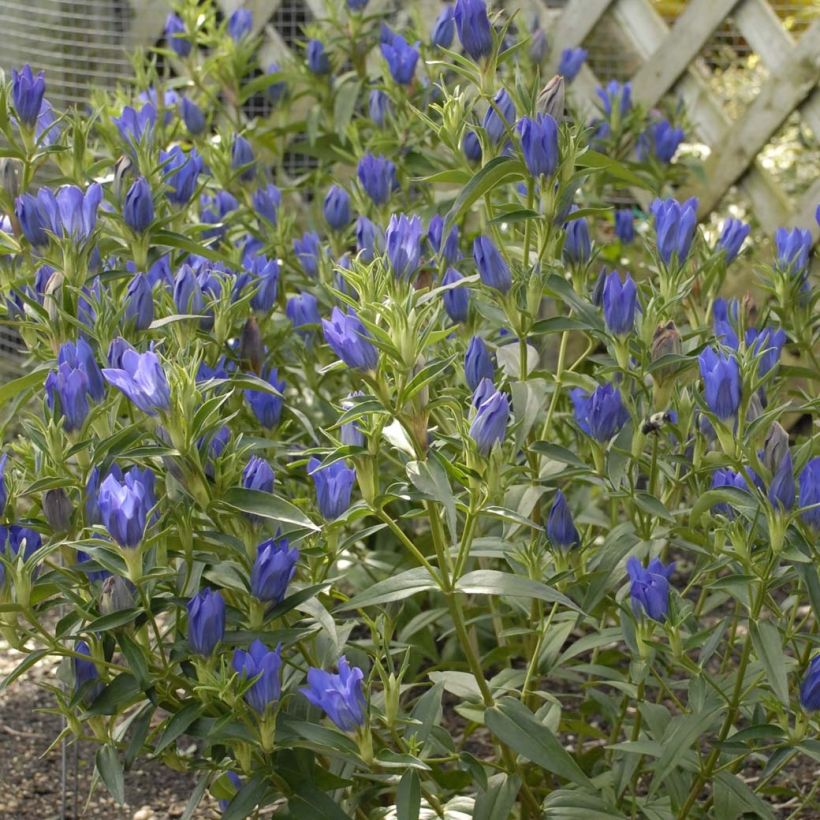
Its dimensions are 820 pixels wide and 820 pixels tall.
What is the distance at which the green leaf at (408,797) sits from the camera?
1.35 m

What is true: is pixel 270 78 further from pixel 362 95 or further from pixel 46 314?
pixel 46 314

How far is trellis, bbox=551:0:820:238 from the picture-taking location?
2859 millimetres

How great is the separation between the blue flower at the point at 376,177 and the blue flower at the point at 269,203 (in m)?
0.21

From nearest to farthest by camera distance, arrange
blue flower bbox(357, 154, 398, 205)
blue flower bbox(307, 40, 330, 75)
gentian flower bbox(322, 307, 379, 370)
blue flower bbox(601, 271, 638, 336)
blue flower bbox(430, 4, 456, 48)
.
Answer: gentian flower bbox(322, 307, 379, 370), blue flower bbox(601, 271, 638, 336), blue flower bbox(357, 154, 398, 205), blue flower bbox(430, 4, 456, 48), blue flower bbox(307, 40, 330, 75)

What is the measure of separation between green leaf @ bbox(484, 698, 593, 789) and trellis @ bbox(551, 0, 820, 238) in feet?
5.59

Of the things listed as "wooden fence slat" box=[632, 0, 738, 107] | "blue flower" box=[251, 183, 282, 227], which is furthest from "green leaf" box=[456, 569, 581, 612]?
"wooden fence slat" box=[632, 0, 738, 107]

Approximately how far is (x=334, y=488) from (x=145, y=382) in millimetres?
267

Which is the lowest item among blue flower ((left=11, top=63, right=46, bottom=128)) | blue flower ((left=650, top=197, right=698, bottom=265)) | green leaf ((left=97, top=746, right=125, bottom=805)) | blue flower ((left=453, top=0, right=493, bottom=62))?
green leaf ((left=97, top=746, right=125, bottom=805))

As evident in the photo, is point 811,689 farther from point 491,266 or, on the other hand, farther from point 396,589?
point 491,266

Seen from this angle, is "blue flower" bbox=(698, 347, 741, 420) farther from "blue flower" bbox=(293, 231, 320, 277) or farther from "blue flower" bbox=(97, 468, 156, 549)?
"blue flower" bbox=(293, 231, 320, 277)

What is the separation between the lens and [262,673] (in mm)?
1305

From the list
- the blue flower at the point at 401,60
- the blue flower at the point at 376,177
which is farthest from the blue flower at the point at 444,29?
the blue flower at the point at 376,177

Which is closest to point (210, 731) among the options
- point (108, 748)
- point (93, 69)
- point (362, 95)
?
point (108, 748)

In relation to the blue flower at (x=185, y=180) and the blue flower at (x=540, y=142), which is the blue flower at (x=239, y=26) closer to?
the blue flower at (x=185, y=180)
